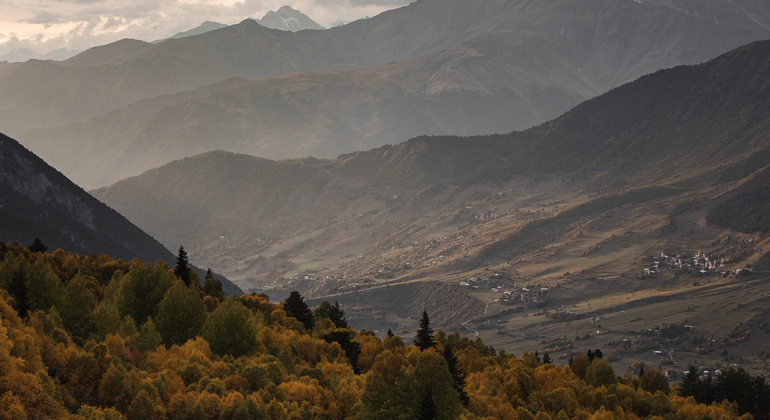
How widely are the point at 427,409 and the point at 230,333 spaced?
4128 cm

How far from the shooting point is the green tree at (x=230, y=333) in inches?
3590

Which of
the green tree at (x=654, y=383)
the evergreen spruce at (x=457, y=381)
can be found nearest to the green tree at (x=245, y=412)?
the evergreen spruce at (x=457, y=381)

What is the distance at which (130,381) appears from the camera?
206 feet

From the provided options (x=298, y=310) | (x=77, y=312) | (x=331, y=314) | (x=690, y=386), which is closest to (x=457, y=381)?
(x=77, y=312)

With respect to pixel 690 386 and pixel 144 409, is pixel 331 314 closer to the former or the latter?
pixel 690 386

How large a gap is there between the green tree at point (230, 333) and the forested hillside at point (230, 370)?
0.53ft

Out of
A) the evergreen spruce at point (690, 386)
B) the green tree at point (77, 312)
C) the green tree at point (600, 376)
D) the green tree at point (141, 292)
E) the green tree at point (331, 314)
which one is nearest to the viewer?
the green tree at point (77, 312)

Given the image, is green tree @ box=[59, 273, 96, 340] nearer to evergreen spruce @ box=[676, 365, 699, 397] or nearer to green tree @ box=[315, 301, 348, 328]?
green tree @ box=[315, 301, 348, 328]

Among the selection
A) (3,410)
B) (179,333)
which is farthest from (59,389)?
(179,333)

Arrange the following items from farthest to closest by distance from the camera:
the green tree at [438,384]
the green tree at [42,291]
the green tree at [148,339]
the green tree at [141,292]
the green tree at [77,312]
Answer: the green tree at [141,292]
the green tree at [42,291]
the green tree at [77,312]
the green tree at [148,339]
the green tree at [438,384]

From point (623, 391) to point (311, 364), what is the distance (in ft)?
172

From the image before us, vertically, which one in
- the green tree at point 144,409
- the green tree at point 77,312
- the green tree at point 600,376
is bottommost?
the green tree at point 600,376

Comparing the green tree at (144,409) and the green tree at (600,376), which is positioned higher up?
the green tree at (144,409)

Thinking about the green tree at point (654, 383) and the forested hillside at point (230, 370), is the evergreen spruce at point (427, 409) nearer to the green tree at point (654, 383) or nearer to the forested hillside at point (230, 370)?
the forested hillside at point (230, 370)
